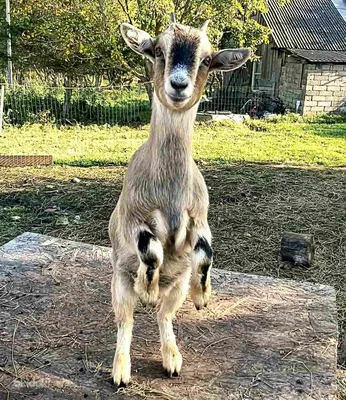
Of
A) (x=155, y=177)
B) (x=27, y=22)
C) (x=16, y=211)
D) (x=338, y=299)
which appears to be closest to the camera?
(x=155, y=177)

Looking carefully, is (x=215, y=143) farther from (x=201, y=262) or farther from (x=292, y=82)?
(x=201, y=262)

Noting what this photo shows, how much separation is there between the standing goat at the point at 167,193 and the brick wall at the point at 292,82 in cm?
1480

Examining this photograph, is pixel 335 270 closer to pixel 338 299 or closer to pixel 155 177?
pixel 338 299

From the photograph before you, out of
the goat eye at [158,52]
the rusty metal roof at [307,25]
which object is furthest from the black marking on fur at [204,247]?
the rusty metal roof at [307,25]

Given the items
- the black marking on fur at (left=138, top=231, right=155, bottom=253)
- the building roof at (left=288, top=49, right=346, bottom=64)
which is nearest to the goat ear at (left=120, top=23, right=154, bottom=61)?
the black marking on fur at (left=138, top=231, right=155, bottom=253)

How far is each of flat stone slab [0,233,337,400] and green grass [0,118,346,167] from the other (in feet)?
17.2

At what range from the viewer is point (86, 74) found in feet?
52.1

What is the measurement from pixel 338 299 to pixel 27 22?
1269 cm

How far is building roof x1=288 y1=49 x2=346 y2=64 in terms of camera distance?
52.2 ft

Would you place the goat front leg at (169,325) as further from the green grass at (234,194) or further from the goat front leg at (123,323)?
the green grass at (234,194)

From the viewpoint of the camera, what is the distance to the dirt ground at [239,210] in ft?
15.8

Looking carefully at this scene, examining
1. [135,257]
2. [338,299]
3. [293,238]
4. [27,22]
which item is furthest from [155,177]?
[27,22]

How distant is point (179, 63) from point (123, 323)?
1354mm

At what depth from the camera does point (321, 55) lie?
1661 centimetres
